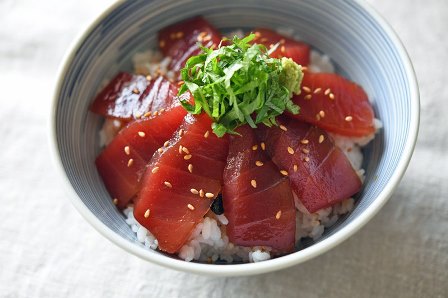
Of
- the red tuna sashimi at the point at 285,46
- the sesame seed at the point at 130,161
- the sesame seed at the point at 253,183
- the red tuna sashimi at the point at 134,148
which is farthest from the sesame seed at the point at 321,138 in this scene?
the sesame seed at the point at 130,161

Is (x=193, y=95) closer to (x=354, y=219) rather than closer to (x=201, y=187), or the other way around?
(x=201, y=187)

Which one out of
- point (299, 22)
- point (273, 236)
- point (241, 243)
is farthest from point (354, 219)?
point (299, 22)

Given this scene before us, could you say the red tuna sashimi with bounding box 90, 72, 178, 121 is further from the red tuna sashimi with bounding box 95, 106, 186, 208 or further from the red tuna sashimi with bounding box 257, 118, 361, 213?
the red tuna sashimi with bounding box 257, 118, 361, 213

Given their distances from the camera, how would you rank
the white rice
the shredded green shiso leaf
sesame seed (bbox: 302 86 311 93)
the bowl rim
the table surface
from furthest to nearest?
the table surface
sesame seed (bbox: 302 86 311 93)
the white rice
the shredded green shiso leaf
the bowl rim

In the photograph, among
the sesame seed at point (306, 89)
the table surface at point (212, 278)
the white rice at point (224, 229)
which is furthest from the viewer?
the table surface at point (212, 278)

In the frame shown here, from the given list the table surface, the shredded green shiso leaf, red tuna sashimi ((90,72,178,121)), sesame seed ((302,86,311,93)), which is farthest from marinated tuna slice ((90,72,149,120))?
sesame seed ((302,86,311,93))

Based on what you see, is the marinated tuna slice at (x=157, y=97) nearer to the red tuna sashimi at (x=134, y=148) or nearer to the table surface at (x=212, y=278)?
the red tuna sashimi at (x=134, y=148)

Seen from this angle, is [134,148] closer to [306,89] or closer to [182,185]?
[182,185]
